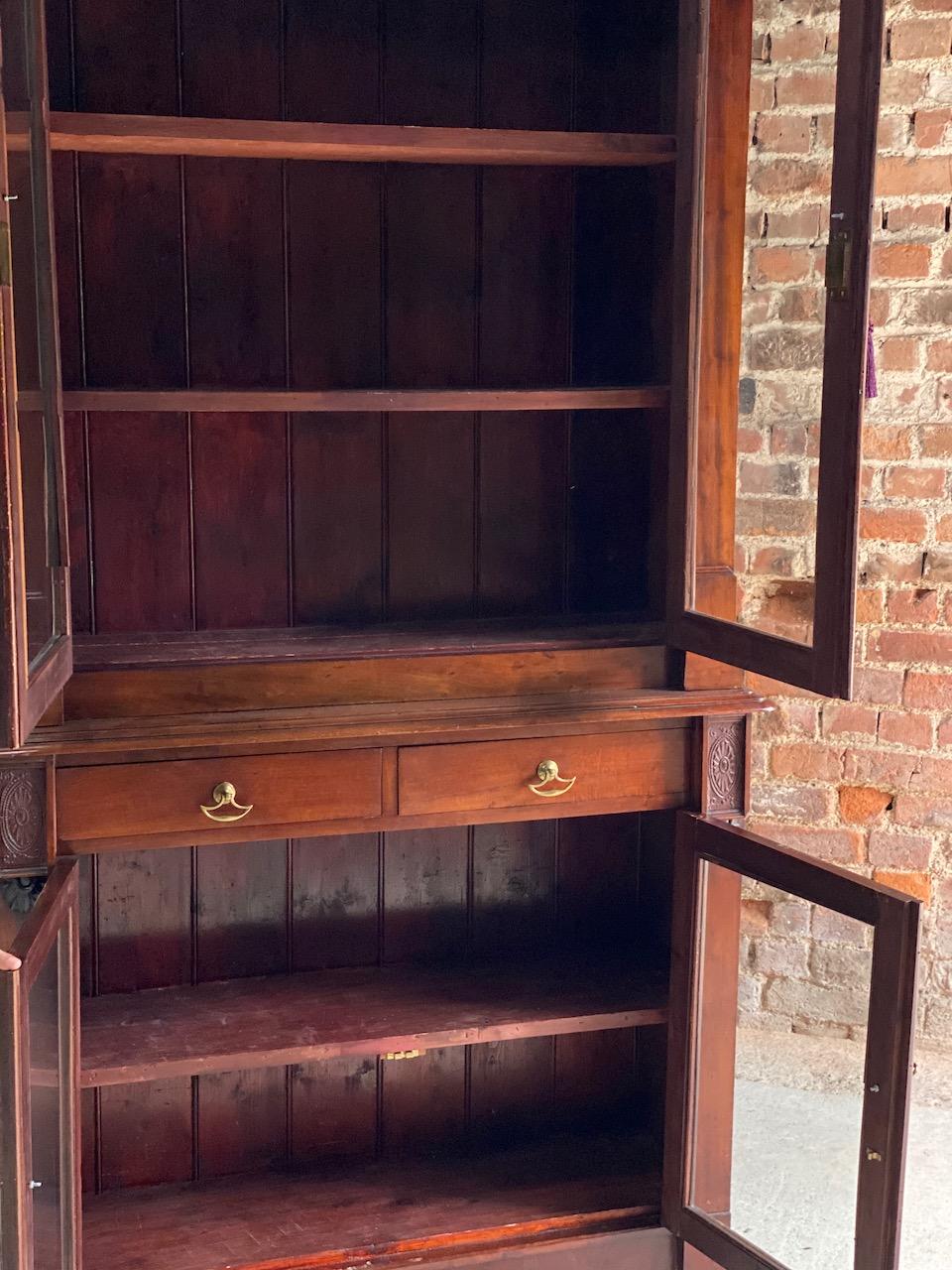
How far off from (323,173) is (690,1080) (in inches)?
67.6

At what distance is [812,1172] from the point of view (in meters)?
2.44

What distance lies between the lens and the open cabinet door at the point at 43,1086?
5.90 feet

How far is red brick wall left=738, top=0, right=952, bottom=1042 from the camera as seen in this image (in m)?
2.79

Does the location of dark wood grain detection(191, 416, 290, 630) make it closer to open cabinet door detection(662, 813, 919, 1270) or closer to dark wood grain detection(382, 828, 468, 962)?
dark wood grain detection(382, 828, 468, 962)

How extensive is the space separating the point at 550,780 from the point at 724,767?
1.06 feet

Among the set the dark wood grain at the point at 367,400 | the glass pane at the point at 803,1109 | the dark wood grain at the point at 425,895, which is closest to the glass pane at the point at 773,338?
the dark wood grain at the point at 367,400

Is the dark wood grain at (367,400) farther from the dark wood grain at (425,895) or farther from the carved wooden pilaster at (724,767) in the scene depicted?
the dark wood grain at (425,895)

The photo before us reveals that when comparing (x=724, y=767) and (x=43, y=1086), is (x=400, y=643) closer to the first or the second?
(x=724, y=767)

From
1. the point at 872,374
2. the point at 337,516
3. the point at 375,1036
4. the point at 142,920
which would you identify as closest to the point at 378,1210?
the point at 375,1036

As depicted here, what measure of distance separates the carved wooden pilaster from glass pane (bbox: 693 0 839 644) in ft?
0.67

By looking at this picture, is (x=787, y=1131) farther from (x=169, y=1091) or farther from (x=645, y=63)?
(x=645, y=63)

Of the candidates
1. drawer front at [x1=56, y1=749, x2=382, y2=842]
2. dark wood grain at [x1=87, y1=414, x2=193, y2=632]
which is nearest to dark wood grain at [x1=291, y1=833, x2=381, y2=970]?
drawer front at [x1=56, y1=749, x2=382, y2=842]

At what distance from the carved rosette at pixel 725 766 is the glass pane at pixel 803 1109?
122 millimetres

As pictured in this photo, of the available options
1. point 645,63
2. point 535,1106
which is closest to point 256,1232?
point 535,1106
